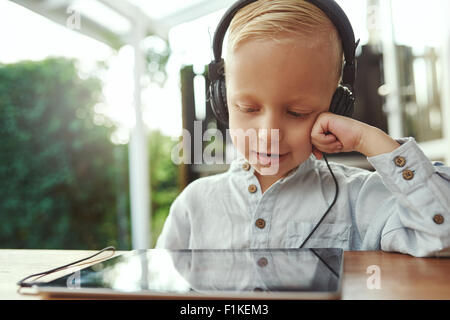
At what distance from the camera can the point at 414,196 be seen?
25.1 inches

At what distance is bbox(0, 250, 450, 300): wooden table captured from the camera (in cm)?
38

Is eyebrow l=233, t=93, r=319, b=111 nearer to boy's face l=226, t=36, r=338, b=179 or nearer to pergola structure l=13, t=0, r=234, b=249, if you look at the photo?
boy's face l=226, t=36, r=338, b=179

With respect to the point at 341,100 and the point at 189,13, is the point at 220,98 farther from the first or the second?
the point at 189,13

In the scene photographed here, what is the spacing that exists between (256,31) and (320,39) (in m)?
0.11

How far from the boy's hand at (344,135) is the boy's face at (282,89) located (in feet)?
0.06

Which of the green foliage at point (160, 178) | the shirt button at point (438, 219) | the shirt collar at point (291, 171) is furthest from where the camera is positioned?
the green foliage at point (160, 178)

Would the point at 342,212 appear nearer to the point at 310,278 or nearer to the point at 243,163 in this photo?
the point at 243,163

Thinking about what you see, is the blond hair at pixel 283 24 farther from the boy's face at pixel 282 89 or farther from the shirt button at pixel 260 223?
the shirt button at pixel 260 223

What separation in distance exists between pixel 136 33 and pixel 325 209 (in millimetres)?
2708

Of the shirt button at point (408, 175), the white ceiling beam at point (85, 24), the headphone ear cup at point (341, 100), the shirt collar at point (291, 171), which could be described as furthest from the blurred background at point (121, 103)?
the shirt button at point (408, 175)

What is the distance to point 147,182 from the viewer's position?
3.19 m

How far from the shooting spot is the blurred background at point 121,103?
2.06 metres

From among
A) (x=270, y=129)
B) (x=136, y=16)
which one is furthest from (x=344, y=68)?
(x=136, y=16)

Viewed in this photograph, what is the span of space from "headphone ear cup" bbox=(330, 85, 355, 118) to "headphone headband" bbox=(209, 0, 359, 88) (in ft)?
0.08
